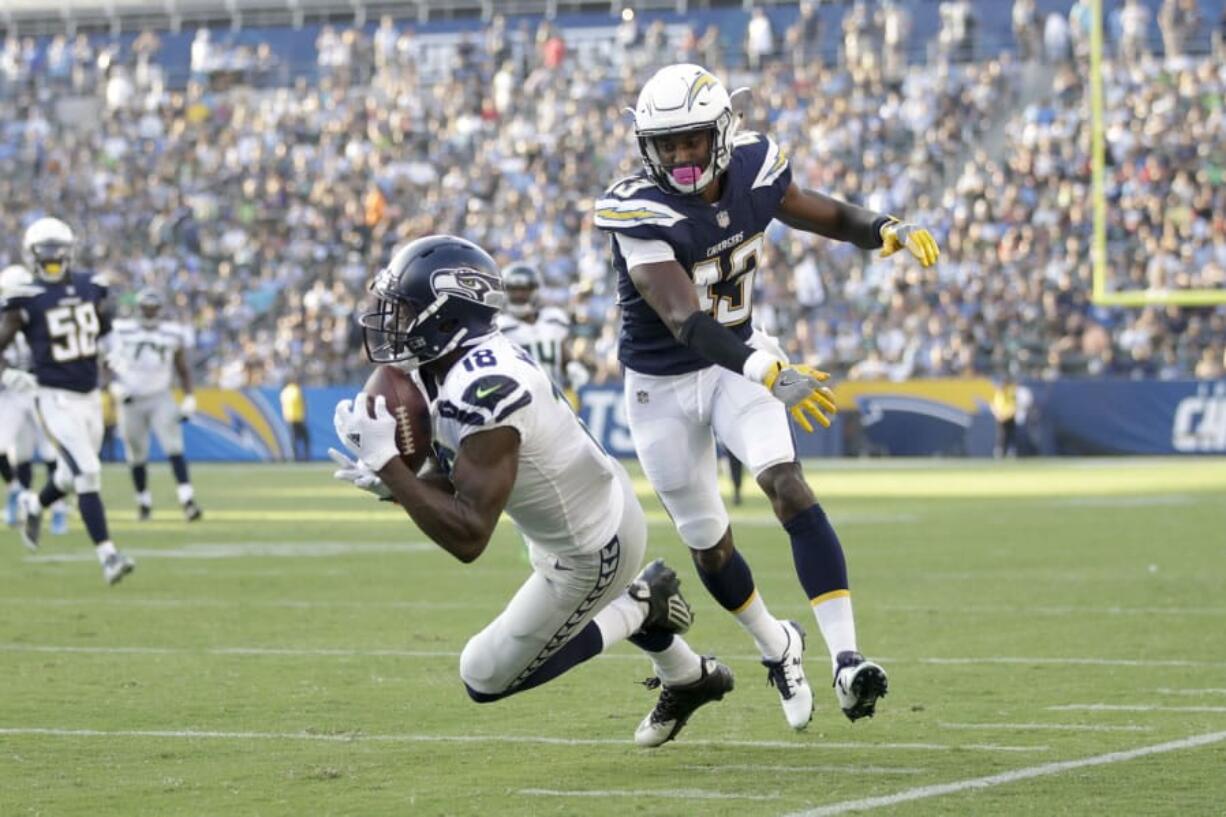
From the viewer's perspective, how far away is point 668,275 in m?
6.65

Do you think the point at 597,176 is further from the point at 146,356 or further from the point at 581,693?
the point at 581,693

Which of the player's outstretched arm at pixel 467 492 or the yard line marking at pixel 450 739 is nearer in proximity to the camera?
the player's outstretched arm at pixel 467 492

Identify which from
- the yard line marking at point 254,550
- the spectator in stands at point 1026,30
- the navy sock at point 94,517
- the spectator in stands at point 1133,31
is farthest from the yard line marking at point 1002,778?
the spectator in stands at point 1026,30

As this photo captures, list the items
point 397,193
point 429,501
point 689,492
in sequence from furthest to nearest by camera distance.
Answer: point 397,193 < point 689,492 < point 429,501

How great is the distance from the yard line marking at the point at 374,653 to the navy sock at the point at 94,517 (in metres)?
2.85

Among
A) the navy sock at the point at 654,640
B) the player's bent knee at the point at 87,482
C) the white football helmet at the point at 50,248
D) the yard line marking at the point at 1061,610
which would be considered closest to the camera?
the navy sock at the point at 654,640

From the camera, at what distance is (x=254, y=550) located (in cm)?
1481

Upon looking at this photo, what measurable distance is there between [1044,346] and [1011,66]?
5.17 meters

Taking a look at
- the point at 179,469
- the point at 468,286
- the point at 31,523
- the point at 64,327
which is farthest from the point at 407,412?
the point at 179,469

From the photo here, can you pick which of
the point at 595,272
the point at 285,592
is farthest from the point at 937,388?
the point at 285,592

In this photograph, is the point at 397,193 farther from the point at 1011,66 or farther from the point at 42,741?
the point at 42,741

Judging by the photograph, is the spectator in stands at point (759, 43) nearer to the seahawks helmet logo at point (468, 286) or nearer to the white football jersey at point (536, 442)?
the white football jersey at point (536, 442)

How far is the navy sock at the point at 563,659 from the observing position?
6137 mm

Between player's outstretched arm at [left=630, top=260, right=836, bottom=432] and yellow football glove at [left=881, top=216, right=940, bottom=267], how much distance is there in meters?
0.65
